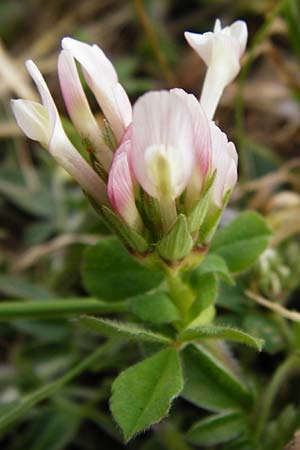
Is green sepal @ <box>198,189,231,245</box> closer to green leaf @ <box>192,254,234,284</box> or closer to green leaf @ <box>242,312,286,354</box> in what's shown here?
green leaf @ <box>192,254,234,284</box>

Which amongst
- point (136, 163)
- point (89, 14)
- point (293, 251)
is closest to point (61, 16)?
point (89, 14)

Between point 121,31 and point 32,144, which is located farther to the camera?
point 121,31

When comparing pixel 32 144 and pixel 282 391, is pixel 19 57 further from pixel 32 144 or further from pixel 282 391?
pixel 282 391

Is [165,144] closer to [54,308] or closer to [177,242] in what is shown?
[177,242]

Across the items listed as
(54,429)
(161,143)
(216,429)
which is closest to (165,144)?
(161,143)

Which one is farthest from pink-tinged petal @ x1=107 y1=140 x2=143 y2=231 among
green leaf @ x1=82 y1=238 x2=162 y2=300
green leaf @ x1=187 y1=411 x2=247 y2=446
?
green leaf @ x1=187 y1=411 x2=247 y2=446

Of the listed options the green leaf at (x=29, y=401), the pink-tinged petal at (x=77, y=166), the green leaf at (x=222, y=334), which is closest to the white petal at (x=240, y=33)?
the pink-tinged petal at (x=77, y=166)
